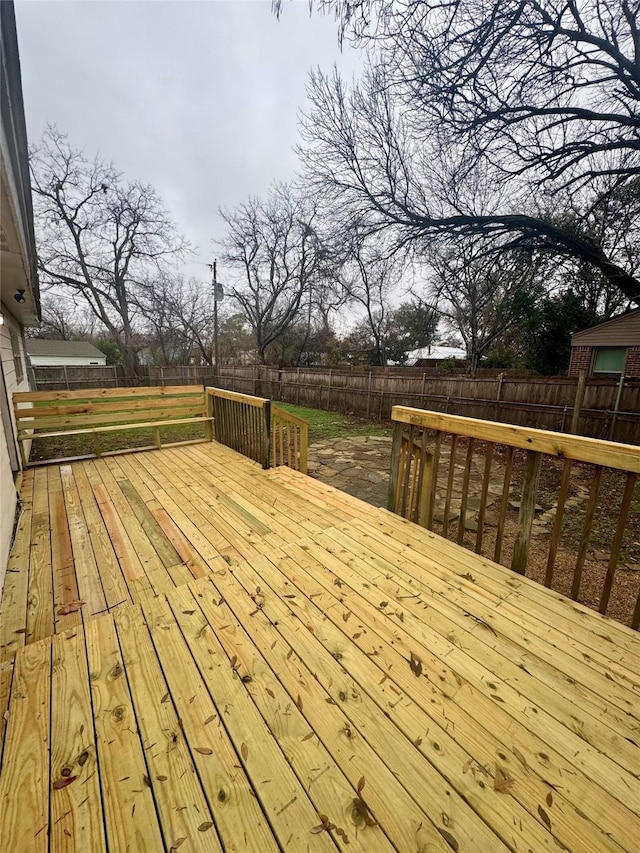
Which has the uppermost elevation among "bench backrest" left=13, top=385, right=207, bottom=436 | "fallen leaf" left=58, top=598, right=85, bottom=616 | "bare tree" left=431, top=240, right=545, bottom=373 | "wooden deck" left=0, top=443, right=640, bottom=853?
"bare tree" left=431, top=240, right=545, bottom=373

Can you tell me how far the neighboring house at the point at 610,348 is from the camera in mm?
8883

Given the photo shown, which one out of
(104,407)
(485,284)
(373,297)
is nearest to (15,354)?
(104,407)

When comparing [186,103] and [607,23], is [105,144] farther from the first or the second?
[607,23]

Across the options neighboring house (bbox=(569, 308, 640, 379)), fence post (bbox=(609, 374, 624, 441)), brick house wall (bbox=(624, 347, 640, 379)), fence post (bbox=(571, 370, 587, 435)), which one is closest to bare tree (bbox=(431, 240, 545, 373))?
neighboring house (bbox=(569, 308, 640, 379))

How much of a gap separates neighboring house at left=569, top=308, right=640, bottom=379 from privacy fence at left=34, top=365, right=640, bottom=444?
112 inches

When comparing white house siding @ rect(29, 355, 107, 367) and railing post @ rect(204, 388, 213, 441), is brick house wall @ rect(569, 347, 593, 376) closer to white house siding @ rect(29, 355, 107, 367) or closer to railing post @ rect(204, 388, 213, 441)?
railing post @ rect(204, 388, 213, 441)

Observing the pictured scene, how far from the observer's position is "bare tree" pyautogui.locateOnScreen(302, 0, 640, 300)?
4.15 metres

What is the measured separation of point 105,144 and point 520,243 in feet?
48.8

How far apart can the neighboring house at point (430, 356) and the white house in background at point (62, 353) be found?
24730mm

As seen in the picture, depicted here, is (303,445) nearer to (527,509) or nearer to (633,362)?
(527,509)

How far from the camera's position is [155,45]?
4512mm

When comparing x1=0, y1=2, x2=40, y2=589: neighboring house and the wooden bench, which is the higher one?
x1=0, y1=2, x2=40, y2=589: neighboring house

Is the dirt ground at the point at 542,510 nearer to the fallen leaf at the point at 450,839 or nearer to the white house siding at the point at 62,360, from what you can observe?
the fallen leaf at the point at 450,839

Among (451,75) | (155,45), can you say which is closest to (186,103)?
(155,45)
